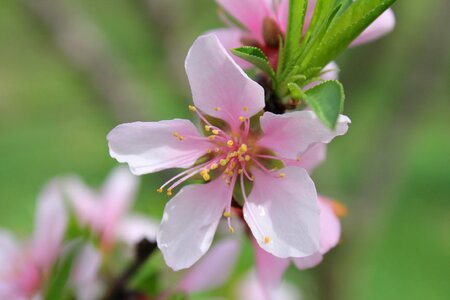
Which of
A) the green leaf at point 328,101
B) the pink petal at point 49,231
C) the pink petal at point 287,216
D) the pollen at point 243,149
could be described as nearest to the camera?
the green leaf at point 328,101

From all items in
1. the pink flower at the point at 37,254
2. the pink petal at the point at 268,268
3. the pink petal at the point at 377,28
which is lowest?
the pink petal at the point at 268,268

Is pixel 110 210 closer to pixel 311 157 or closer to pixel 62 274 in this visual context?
pixel 62 274

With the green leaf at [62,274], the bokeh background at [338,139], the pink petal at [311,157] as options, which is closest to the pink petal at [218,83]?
the pink petal at [311,157]

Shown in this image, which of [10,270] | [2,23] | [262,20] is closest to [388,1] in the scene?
[262,20]

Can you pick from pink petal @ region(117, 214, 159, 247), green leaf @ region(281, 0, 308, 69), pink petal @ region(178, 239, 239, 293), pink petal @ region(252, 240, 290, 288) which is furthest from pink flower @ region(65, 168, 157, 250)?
green leaf @ region(281, 0, 308, 69)

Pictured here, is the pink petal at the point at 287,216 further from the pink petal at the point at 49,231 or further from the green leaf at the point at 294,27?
the pink petal at the point at 49,231

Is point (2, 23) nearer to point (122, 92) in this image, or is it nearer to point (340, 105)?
point (122, 92)

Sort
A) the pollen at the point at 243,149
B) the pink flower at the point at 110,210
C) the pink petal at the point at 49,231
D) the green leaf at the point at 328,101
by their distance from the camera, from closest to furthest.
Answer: the green leaf at the point at 328,101, the pollen at the point at 243,149, the pink petal at the point at 49,231, the pink flower at the point at 110,210

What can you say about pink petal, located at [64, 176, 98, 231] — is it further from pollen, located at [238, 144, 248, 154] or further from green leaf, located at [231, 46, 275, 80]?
green leaf, located at [231, 46, 275, 80]
